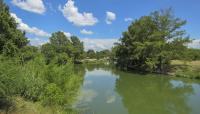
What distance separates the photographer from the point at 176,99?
17.8 m

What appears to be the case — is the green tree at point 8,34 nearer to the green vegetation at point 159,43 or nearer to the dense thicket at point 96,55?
the green vegetation at point 159,43

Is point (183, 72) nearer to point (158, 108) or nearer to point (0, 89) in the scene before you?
point (158, 108)

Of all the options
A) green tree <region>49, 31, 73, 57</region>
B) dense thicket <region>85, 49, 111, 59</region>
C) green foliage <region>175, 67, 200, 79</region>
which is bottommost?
green foliage <region>175, 67, 200, 79</region>

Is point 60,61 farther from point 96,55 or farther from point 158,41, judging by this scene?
point 96,55

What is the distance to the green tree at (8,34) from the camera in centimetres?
2353

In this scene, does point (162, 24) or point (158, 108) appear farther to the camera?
point (162, 24)

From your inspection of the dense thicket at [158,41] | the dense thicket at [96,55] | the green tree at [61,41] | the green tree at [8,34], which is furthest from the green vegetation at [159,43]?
the dense thicket at [96,55]

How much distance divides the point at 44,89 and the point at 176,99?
10922 mm

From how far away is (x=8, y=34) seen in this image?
2470 centimetres

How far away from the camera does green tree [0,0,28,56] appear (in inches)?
926

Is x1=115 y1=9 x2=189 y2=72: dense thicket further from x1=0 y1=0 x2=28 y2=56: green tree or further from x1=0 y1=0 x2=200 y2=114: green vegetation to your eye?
x1=0 y1=0 x2=28 y2=56: green tree

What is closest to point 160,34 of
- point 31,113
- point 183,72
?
point 183,72

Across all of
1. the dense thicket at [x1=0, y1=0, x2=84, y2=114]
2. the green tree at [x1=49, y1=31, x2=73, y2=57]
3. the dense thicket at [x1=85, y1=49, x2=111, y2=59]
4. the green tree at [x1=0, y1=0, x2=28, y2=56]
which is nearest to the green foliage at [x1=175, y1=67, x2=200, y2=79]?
the green tree at [x1=0, y1=0, x2=28, y2=56]

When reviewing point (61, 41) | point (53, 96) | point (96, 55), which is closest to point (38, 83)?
point (53, 96)
